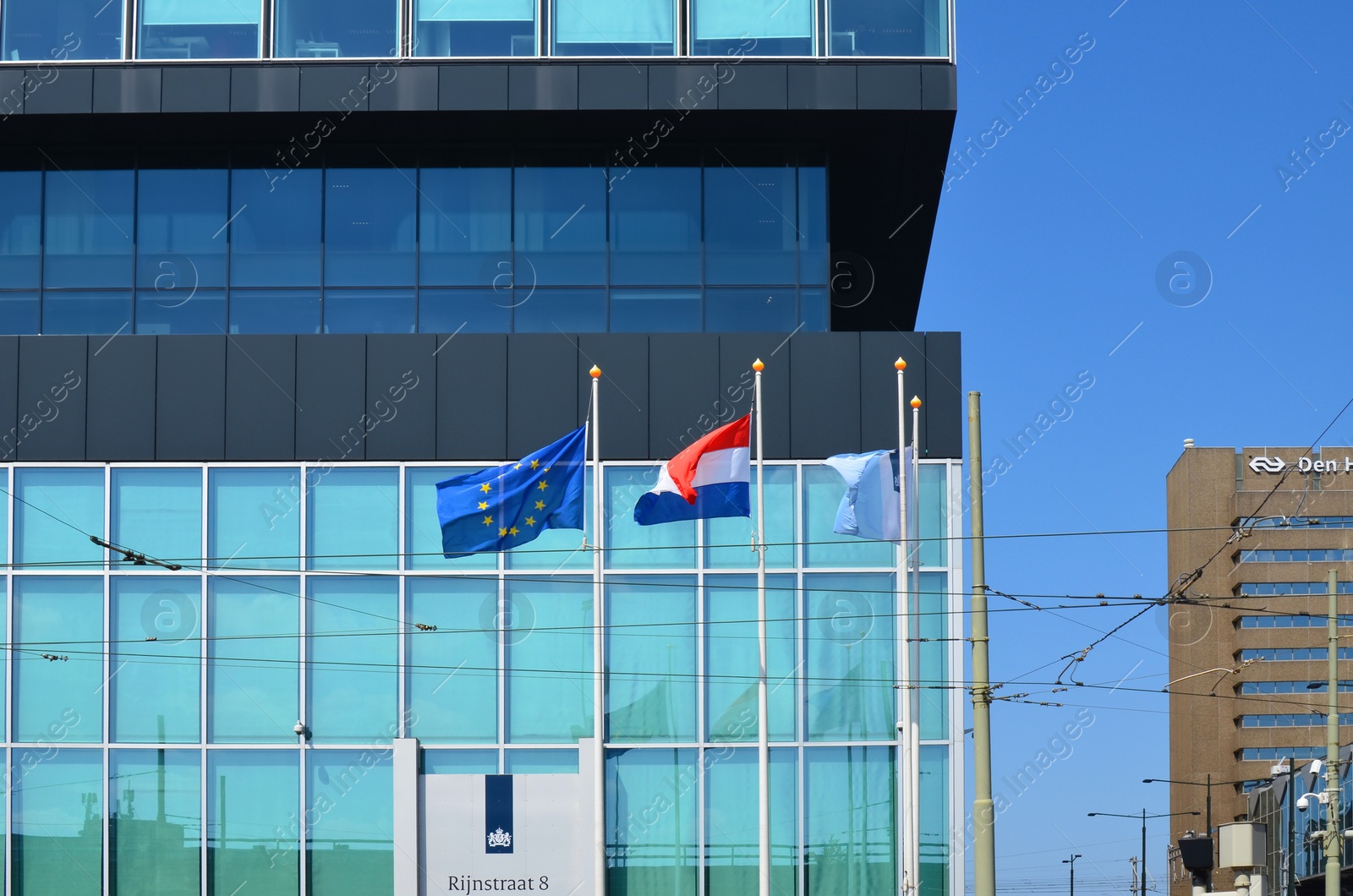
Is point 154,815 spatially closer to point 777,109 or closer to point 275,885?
point 275,885

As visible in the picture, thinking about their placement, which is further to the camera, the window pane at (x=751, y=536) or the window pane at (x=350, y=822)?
the window pane at (x=751, y=536)

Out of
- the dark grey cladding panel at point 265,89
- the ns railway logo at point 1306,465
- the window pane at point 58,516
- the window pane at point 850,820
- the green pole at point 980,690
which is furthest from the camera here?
the ns railway logo at point 1306,465

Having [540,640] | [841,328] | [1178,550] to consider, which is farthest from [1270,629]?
[540,640]

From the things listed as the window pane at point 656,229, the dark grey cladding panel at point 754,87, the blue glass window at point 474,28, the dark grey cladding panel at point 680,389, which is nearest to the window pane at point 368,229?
the blue glass window at point 474,28

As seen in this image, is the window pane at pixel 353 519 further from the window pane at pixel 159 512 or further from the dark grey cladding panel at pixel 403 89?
the dark grey cladding panel at pixel 403 89

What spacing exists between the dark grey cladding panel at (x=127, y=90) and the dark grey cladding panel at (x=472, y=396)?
6121 mm

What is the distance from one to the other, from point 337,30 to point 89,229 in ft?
17.0

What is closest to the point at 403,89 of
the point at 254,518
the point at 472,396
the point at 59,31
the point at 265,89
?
the point at 265,89

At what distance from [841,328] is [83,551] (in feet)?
50.5

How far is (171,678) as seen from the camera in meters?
Answer: 26.9

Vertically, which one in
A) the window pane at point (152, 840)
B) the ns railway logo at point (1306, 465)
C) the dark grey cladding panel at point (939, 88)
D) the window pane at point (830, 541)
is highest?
the ns railway logo at point (1306, 465)

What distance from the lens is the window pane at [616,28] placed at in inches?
1141

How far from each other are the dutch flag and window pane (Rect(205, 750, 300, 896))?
7615 mm

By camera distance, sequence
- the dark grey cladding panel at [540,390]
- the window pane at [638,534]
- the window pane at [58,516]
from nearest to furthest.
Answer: the window pane at [58,516]
the window pane at [638,534]
the dark grey cladding panel at [540,390]
